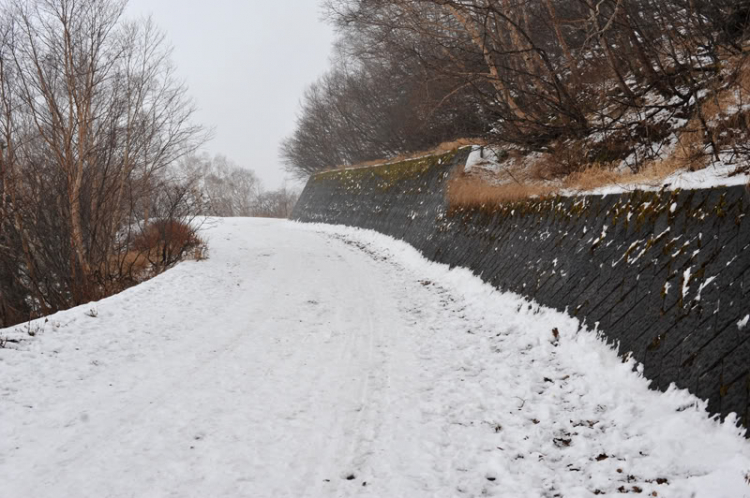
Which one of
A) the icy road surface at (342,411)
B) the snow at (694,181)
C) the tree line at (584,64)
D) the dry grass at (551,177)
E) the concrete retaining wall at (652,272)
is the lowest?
the icy road surface at (342,411)

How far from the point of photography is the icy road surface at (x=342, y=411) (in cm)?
334

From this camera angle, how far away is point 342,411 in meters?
4.56

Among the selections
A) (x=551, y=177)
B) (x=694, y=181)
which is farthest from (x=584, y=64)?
(x=694, y=181)

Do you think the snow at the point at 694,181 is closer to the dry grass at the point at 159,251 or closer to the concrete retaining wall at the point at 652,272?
the concrete retaining wall at the point at 652,272

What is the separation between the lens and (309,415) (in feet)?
14.7

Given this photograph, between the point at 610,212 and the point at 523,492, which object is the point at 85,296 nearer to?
the point at 523,492

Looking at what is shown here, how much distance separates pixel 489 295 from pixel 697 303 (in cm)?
415

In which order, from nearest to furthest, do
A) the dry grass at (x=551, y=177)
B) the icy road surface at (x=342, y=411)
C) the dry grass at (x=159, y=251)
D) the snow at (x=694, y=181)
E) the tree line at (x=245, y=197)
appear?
the icy road surface at (x=342, y=411), the snow at (x=694, y=181), the dry grass at (x=551, y=177), the dry grass at (x=159, y=251), the tree line at (x=245, y=197)

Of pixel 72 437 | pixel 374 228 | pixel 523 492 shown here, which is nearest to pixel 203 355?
pixel 72 437

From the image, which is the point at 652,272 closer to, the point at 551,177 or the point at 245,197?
the point at 551,177

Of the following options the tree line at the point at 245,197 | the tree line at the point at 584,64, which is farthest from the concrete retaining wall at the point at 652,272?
the tree line at the point at 245,197

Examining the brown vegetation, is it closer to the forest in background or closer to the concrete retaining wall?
the forest in background

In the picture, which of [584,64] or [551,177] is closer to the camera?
[551,177]

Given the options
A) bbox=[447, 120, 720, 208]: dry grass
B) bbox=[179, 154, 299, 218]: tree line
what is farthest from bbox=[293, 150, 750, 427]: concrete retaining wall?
bbox=[179, 154, 299, 218]: tree line
